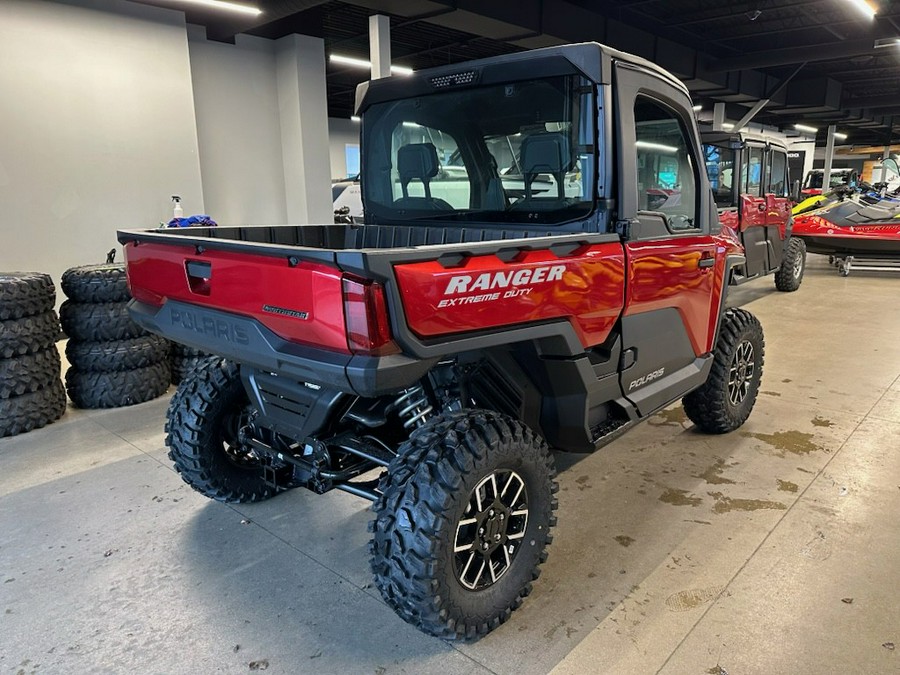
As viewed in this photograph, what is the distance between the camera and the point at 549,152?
242 centimetres

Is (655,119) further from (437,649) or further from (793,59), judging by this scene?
(793,59)

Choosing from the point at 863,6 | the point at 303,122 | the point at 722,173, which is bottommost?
the point at 722,173

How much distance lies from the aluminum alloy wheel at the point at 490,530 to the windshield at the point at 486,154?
109cm

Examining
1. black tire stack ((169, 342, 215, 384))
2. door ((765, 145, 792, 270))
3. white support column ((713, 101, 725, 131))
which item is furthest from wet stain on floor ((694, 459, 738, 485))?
white support column ((713, 101, 725, 131))

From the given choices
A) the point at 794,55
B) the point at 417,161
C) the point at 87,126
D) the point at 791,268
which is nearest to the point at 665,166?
the point at 417,161

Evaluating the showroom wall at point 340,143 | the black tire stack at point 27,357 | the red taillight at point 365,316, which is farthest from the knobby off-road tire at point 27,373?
the showroom wall at point 340,143

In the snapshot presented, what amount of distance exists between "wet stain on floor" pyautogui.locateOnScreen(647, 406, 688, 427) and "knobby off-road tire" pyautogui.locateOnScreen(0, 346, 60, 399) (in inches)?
155

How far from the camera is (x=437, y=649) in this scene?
2.06 metres

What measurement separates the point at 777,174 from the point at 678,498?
7344 millimetres

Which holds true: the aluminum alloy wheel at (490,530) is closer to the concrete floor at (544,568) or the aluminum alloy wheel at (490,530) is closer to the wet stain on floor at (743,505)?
the concrete floor at (544,568)

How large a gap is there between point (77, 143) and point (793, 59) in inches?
537

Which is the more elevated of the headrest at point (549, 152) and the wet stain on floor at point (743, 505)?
the headrest at point (549, 152)

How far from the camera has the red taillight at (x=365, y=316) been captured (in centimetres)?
164

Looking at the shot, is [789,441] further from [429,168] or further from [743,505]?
[429,168]
